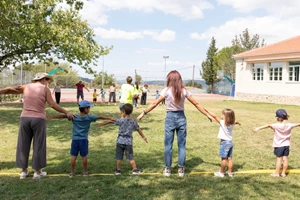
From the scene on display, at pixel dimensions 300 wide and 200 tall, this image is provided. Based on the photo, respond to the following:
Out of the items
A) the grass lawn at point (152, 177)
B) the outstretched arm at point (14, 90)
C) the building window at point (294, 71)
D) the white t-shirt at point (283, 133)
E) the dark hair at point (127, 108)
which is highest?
the building window at point (294, 71)

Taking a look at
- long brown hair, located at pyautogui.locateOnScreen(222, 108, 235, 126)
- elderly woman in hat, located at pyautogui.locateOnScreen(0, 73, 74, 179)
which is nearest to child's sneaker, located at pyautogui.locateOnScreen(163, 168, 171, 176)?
long brown hair, located at pyautogui.locateOnScreen(222, 108, 235, 126)

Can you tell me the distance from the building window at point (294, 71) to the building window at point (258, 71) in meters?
3.10

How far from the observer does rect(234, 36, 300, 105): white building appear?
24.3 meters

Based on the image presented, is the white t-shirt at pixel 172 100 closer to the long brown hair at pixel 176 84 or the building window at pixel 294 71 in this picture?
the long brown hair at pixel 176 84

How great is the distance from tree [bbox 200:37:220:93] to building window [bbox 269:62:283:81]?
23.7 m

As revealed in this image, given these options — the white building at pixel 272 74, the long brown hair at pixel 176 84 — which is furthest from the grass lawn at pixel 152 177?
the white building at pixel 272 74

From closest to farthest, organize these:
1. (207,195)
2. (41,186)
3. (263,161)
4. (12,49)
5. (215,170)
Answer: (207,195)
(41,186)
(215,170)
(263,161)
(12,49)

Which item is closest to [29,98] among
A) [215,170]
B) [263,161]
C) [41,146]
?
[41,146]

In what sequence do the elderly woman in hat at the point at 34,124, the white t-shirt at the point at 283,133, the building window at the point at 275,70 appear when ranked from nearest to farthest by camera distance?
the elderly woman in hat at the point at 34,124
the white t-shirt at the point at 283,133
the building window at the point at 275,70

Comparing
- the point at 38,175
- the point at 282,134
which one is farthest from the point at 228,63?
the point at 38,175

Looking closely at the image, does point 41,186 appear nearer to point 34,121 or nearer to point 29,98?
point 34,121

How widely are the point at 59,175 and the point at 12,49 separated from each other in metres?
12.7

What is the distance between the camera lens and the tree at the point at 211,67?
167ft

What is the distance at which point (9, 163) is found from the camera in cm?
609
